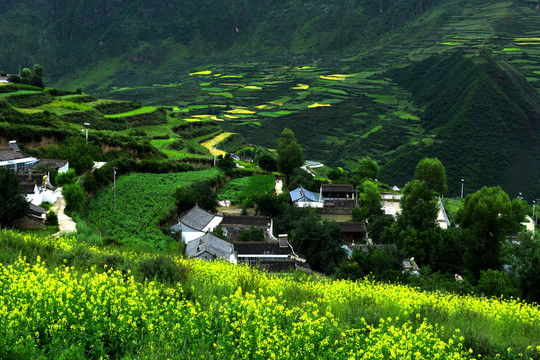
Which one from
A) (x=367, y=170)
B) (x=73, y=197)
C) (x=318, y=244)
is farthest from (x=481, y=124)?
(x=73, y=197)

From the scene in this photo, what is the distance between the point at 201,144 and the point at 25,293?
59.6 m

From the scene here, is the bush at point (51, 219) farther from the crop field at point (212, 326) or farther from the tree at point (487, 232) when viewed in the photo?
the tree at point (487, 232)

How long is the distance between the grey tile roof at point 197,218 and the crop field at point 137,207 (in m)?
1.01

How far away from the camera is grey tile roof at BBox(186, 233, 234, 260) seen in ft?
81.9

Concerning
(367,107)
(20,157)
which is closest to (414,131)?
(367,107)

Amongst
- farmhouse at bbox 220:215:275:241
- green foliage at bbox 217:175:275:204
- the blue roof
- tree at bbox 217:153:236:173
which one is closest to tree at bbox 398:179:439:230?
farmhouse at bbox 220:215:275:241

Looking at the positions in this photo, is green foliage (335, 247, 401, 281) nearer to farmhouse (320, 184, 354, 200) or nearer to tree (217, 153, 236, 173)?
farmhouse (320, 184, 354, 200)

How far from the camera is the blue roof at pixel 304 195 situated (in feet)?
140

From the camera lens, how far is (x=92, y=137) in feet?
127

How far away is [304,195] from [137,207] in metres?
17.3

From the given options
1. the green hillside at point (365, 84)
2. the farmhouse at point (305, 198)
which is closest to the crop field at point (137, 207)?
the farmhouse at point (305, 198)

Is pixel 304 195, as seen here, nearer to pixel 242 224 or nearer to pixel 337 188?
pixel 337 188

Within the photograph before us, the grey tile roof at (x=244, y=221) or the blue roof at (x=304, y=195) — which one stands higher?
the grey tile roof at (x=244, y=221)

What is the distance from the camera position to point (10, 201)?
747 inches
